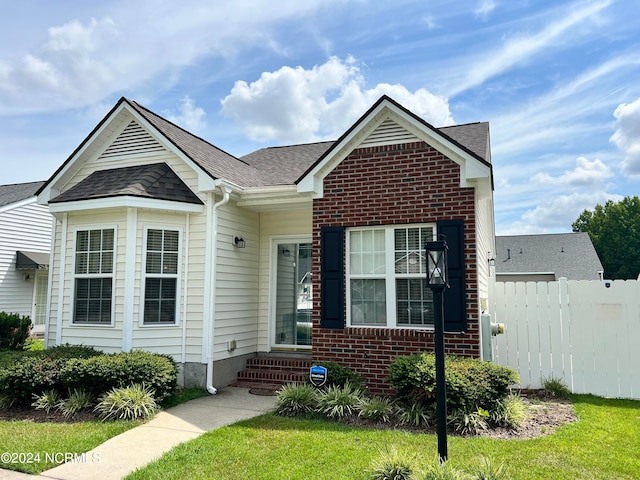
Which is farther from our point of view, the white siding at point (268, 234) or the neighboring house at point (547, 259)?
the neighboring house at point (547, 259)

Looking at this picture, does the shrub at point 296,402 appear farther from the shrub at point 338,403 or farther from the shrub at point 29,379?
the shrub at point 29,379

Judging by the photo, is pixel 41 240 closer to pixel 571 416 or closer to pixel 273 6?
pixel 273 6

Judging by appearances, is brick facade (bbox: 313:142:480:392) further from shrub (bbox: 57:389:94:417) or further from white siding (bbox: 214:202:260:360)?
shrub (bbox: 57:389:94:417)

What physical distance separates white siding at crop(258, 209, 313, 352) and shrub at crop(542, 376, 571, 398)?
205 inches

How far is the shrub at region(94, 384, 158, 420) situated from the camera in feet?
19.7

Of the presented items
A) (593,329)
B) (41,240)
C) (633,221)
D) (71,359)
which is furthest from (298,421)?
(633,221)

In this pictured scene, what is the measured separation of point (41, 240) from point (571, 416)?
19.1m

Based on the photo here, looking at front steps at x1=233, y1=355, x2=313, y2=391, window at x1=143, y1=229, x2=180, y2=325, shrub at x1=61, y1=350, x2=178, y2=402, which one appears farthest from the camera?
front steps at x1=233, y1=355, x2=313, y2=391

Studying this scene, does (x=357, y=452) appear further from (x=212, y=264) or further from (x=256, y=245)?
(x=256, y=245)

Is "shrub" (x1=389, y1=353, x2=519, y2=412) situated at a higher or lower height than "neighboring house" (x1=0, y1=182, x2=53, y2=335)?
→ lower

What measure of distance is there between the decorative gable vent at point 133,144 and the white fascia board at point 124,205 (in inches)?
62.4

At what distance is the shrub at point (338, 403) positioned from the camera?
595 centimetres

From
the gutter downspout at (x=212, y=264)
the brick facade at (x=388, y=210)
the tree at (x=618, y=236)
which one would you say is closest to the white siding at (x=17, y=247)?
the gutter downspout at (x=212, y=264)

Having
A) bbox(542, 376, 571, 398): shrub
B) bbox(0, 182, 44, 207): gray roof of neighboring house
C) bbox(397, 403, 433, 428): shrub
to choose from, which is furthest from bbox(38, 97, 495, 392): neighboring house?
bbox(0, 182, 44, 207): gray roof of neighboring house
